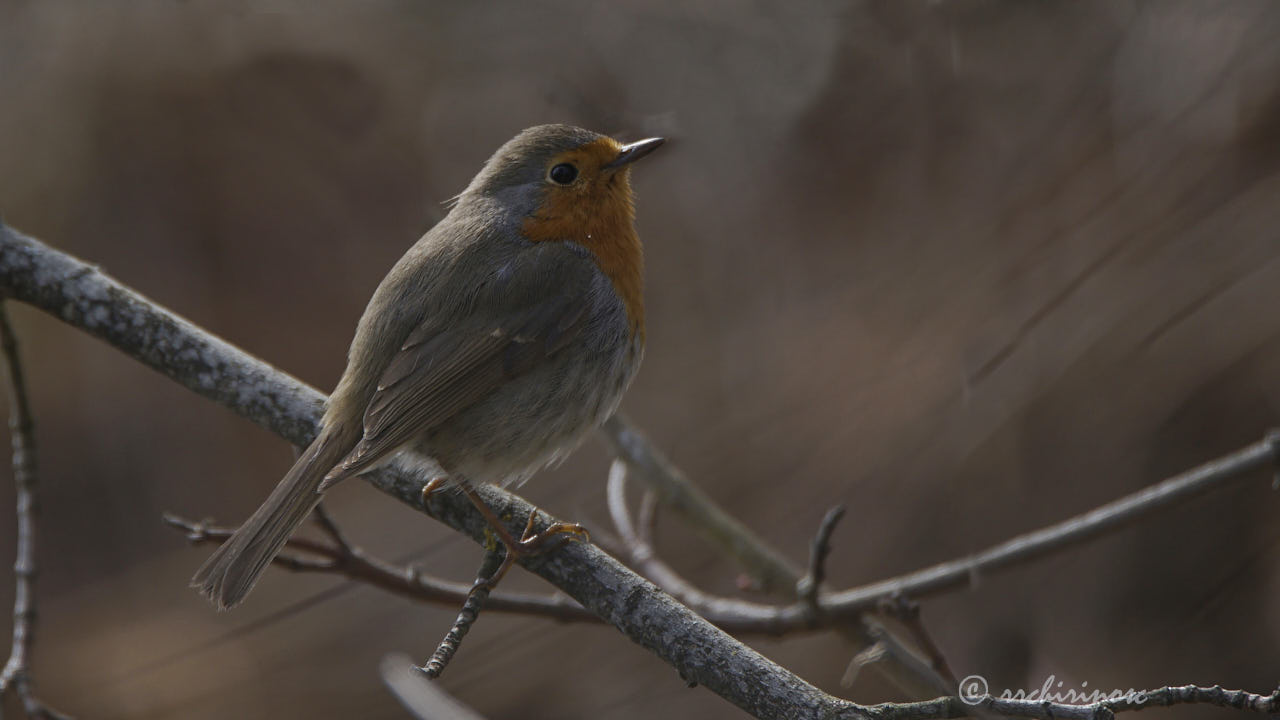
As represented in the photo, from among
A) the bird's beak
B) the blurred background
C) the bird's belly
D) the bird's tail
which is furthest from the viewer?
the blurred background

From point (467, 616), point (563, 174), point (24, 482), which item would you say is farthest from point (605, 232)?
point (24, 482)

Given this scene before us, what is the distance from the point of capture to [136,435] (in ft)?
19.4

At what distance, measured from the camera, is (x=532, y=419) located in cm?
305

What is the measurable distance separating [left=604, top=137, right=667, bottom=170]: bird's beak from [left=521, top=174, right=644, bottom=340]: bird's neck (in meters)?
0.07

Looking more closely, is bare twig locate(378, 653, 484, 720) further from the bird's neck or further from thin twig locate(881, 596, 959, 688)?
the bird's neck

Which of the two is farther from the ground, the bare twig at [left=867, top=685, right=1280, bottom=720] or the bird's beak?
the bird's beak

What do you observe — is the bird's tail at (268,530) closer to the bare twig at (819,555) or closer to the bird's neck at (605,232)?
the bird's neck at (605,232)

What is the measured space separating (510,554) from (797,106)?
147 inches

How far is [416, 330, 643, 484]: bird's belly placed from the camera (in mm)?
2975

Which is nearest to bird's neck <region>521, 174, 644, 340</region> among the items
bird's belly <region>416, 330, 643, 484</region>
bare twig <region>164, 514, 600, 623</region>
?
bird's belly <region>416, 330, 643, 484</region>

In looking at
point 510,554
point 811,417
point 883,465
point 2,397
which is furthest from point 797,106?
point 2,397

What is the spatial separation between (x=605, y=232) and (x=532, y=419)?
64 centimetres

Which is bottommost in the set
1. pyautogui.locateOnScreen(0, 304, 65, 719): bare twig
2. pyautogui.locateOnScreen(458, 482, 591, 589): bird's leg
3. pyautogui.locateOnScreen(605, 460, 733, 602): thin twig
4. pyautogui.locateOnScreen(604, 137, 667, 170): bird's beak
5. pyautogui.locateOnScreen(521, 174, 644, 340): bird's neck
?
pyautogui.locateOnScreen(0, 304, 65, 719): bare twig

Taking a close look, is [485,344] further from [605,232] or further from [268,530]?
[268,530]
